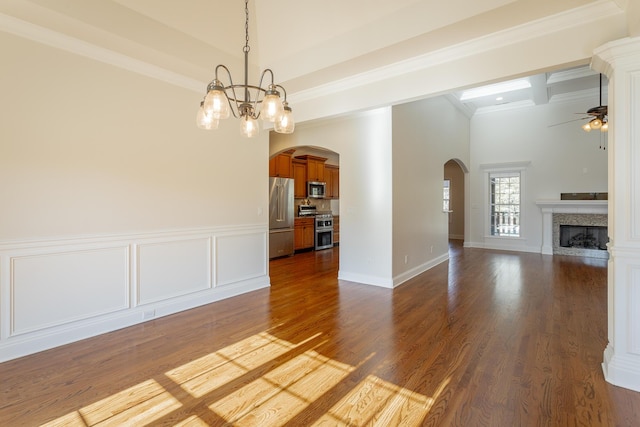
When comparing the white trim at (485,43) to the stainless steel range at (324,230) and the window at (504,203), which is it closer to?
the stainless steel range at (324,230)

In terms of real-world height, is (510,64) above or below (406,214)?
above

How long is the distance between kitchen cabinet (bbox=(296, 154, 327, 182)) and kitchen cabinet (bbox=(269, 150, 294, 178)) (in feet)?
1.90

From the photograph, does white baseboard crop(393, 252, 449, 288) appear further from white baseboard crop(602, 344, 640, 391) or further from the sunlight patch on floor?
white baseboard crop(602, 344, 640, 391)

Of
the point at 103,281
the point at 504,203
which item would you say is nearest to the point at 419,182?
the point at 504,203

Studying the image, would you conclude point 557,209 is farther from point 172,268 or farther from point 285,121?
point 172,268

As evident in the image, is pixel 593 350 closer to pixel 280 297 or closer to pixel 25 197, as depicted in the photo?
pixel 280 297

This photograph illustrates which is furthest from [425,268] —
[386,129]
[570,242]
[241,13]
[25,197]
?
[25,197]

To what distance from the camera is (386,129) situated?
4746 millimetres

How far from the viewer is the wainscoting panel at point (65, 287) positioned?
2.65 metres

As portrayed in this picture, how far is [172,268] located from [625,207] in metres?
4.24

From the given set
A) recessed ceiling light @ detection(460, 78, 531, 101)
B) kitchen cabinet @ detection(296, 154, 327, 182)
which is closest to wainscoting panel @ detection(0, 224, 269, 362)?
kitchen cabinet @ detection(296, 154, 327, 182)

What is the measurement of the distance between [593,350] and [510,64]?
103 inches

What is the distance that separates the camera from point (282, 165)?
7758 mm

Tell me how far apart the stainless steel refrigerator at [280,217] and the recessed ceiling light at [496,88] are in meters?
4.68
